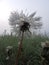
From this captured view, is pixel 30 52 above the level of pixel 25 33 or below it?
below

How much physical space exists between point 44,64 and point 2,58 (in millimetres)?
1174

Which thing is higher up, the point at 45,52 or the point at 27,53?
the point at 45,52

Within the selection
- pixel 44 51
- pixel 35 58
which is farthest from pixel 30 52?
pixel 44 51

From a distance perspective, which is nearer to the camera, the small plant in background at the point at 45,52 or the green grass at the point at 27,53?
the small plant in background at the point at 45,52

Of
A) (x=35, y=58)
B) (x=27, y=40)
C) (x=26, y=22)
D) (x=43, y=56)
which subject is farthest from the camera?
(x=27, y=40)

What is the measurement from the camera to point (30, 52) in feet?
19.6

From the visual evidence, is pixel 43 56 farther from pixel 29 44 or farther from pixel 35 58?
pixel 29 44

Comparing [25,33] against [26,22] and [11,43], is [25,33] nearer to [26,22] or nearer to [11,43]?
[26,22]

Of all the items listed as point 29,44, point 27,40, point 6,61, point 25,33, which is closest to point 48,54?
point 25,33

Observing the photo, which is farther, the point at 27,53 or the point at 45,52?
the point at 27,53

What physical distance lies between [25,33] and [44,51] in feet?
1.68

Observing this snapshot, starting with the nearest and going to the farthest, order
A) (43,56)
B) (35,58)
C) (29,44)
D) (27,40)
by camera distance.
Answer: (43,56), (35,58), (29,44), (27,40)

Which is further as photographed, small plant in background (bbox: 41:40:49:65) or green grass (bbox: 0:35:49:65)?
green grass (bbox: 0:35:49:65)

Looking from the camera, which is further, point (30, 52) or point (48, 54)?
point (30, 52)
